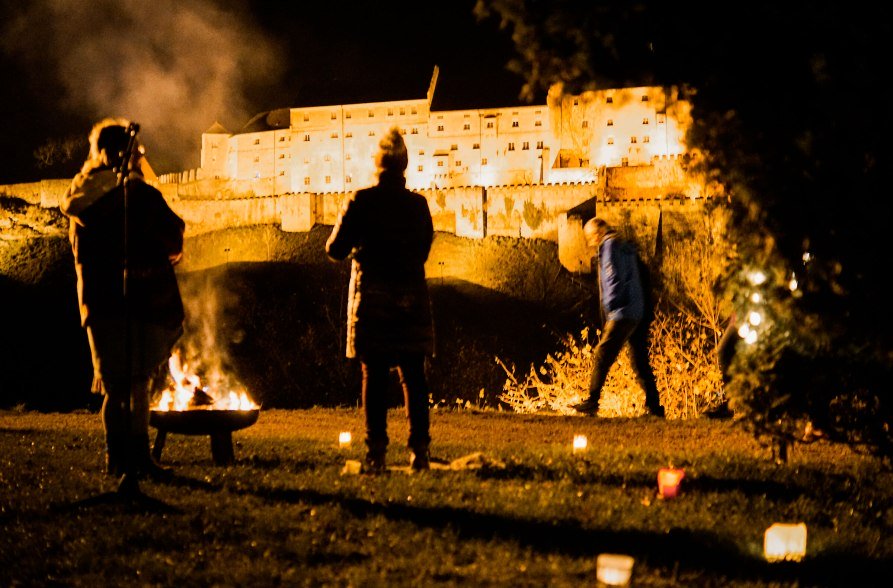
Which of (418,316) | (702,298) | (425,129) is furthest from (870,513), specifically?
(425,129)

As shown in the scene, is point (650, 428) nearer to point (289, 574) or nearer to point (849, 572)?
point (849, 572)

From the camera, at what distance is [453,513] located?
482 centimetres

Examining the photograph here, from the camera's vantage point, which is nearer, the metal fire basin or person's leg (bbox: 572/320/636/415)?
the metal fire basin

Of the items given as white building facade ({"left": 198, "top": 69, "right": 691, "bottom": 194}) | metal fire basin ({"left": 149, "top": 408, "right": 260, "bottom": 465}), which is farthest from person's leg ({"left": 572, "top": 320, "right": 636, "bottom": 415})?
white building facade ({"left": 198, "top": 69, "right": 691, "bottom": 194})

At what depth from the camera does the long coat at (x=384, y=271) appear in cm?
598

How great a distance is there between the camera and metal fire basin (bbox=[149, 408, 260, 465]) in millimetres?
6473

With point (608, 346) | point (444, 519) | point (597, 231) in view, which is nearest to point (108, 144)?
point (444, 519)

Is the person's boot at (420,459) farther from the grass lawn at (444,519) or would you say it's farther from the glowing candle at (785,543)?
the glowing candle at (785,543)

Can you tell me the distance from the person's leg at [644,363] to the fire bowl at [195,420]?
16.5 ft

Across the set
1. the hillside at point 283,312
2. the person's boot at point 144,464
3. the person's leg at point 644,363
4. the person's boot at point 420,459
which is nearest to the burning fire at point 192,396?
the person's boot at point 144,464

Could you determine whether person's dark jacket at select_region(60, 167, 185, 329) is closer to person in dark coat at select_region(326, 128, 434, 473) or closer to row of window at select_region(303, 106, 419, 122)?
person in dark coat at select_region(326, 128, 434, 473)

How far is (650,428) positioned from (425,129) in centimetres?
7492

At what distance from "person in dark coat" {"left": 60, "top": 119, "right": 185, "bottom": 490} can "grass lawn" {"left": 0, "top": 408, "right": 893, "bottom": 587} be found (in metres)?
0.49

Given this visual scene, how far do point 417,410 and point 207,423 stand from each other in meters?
1.53
